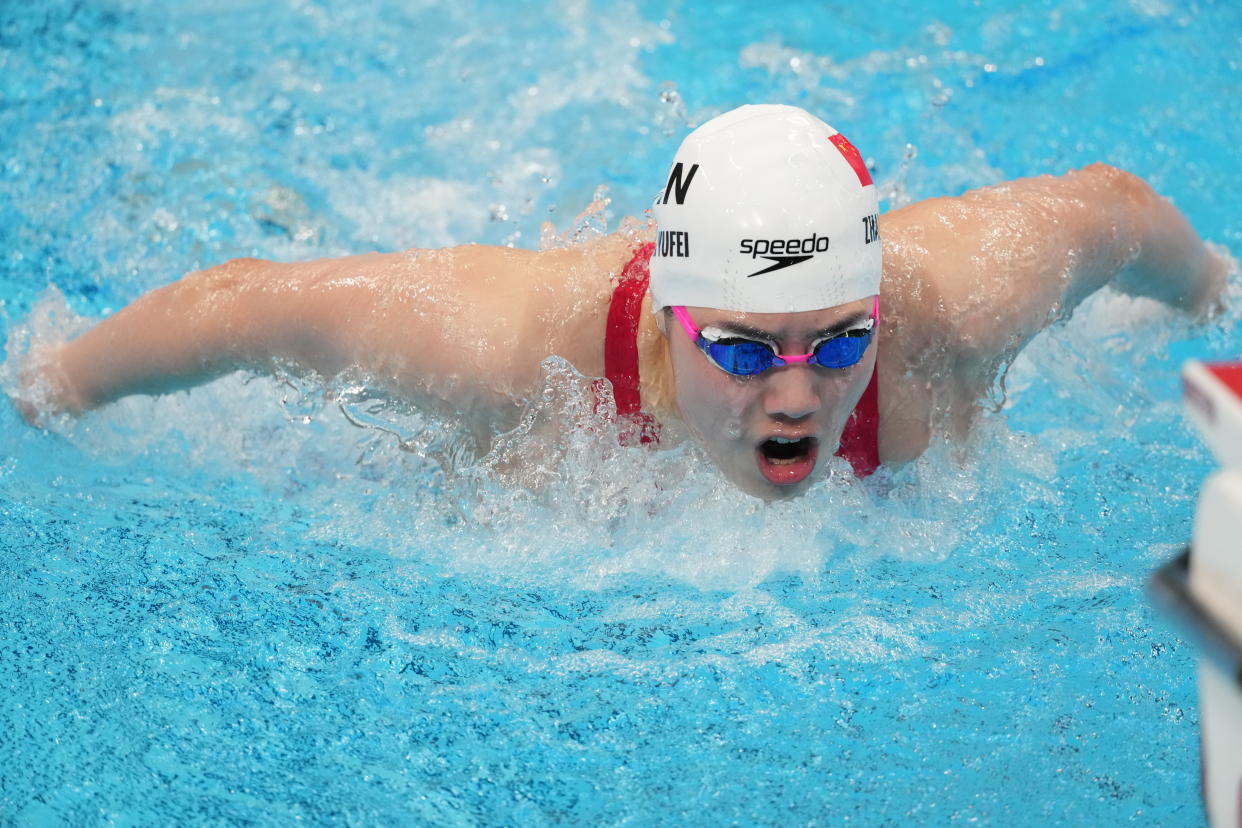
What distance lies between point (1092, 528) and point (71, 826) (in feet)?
8.44

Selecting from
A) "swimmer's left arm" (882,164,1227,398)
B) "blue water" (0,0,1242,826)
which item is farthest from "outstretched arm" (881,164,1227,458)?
"blue water" (0,0,1242,826)

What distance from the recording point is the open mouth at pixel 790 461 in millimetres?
2752

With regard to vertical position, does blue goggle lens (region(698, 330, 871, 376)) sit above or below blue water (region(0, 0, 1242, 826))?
above

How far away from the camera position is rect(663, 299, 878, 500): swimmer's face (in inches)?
102

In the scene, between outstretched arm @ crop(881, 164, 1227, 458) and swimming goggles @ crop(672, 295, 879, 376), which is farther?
outstretched arm @ crop(881, 164, 1227, 458)

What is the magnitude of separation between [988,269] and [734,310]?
79cm

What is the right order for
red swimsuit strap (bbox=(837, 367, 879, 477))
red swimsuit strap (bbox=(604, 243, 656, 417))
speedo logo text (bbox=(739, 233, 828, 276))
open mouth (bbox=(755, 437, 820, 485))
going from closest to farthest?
speedo logo text (bbox=(739, 233, 828, 276)) → open mouth (bbox=(755, 437, 820, 485)) → red swimsuit strap (bbox=(604, 243, 656, 417)) → red swimsuit strap (bbox=(837, 367, 879, 477))

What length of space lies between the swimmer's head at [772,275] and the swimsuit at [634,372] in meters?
0.18

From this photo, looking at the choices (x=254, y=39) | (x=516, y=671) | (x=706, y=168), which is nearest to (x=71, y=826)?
(x=516, y=671)

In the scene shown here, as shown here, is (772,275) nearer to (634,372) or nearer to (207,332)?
(634,372)

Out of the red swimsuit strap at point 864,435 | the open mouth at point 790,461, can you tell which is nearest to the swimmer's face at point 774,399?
the open mouth at point 790,461

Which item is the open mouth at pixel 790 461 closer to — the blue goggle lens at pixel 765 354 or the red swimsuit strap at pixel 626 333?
the blue goggle lens at pixel 765 354

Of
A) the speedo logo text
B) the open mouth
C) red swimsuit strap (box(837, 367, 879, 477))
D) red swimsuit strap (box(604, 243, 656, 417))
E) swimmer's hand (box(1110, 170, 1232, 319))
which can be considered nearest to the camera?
the speedo logo text

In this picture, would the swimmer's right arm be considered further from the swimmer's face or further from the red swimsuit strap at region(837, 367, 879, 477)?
the red swimsuit strap at region(837, 367, 879, 477)
